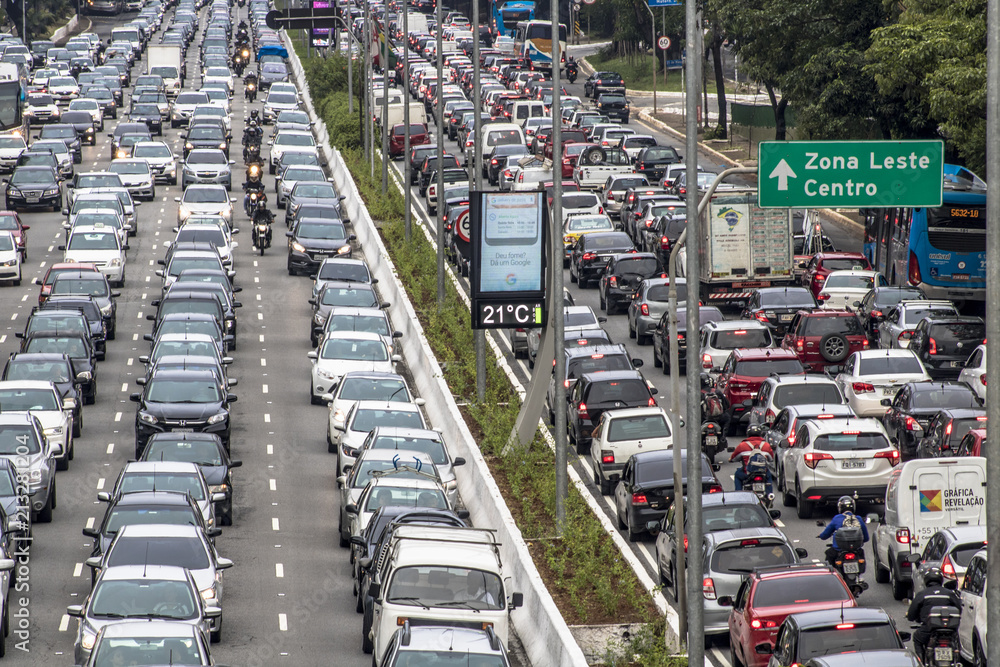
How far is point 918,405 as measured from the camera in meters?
27.7

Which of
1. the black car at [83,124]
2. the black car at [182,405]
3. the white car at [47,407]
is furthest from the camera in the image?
the black car at [83,124]

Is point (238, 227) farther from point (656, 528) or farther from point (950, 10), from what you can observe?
point (656, 528)

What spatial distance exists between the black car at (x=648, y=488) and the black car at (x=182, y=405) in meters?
7.55

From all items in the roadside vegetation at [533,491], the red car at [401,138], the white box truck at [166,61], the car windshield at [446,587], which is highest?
the white box truck at [166,61]

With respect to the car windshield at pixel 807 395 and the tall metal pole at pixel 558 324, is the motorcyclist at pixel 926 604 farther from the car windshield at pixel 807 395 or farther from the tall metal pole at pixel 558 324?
the car windshield at pixel 807 395

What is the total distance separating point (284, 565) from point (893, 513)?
8378 millimetres

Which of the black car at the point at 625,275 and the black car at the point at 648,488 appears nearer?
the black car at the point at 648,488

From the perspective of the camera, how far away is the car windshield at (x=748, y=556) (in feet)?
64.5

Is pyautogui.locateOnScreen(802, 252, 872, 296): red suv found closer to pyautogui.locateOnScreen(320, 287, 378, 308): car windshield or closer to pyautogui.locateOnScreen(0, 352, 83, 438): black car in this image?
pyautogui.locateOnScreen(320, 287, 378, 308): car windshield

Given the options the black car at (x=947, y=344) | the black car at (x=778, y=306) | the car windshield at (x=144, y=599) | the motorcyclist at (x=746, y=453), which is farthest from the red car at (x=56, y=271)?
the car windshield at (x=144, y=599)

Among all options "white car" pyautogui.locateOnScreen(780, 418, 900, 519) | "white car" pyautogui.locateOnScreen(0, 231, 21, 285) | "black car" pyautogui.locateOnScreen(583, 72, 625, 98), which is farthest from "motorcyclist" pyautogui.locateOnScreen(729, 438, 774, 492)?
"black car" pyautogui.locateOnScreen(583, 72, 625, 98)

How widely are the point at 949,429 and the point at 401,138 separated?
150 feet

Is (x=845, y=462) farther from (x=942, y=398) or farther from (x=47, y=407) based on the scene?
(x=47, y=407)

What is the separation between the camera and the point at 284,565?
24438mm
